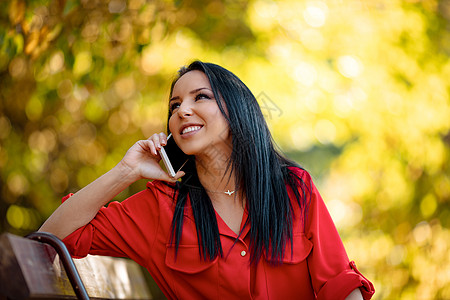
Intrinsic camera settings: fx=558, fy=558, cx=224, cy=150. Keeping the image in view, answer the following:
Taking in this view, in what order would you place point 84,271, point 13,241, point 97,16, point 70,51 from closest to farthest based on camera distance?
point 13,241 → point 84,271 → point 70,51 → point 97,16

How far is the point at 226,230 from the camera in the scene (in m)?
2.19

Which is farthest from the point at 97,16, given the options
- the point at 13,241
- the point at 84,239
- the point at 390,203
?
the point at 390,203

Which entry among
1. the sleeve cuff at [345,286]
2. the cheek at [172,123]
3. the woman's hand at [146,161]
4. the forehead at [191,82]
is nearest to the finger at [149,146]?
the woman's hand at [146,161]

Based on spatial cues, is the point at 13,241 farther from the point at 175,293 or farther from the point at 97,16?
the point at 97,16

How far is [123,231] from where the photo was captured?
2164mm

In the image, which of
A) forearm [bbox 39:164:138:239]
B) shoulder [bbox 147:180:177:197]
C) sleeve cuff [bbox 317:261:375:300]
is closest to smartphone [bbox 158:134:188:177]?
shoulder [bbox 147:180:177:197]

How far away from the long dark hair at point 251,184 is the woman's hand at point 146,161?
127mm

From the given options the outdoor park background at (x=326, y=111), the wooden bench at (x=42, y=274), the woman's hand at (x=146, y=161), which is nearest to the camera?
the wooden bench at (x=42, y=274)

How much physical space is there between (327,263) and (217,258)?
42cm

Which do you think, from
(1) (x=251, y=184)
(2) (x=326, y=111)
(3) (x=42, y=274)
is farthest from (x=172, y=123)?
(2) (x=326, y=111)

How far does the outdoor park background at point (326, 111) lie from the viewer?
4793 millimetres

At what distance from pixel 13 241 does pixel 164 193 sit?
94cm

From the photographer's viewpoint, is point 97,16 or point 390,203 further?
point 390,203

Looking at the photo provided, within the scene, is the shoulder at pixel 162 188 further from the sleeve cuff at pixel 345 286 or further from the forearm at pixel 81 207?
the sleeve cuff at pixel 345 286
